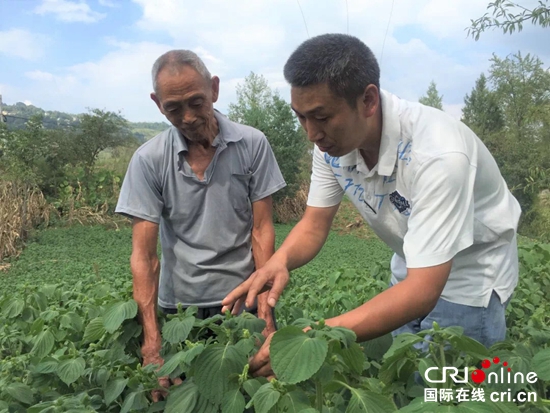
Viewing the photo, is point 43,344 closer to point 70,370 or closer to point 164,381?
point 70,370

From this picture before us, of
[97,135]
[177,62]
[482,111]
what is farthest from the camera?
[482,111]

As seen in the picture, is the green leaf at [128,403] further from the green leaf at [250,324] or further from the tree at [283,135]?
the tree at [283,135]

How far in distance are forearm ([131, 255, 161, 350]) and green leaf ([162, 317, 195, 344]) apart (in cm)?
28

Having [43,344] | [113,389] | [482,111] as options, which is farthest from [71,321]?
[482,111]

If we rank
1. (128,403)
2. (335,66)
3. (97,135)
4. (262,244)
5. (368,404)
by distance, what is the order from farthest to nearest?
(97,135) < (262,244) < (335,66) < (128,403) < (368,404)

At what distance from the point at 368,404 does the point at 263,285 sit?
675 millimetres

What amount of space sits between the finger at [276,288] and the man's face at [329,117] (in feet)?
1.36

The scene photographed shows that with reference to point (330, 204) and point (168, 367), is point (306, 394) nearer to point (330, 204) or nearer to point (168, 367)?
point (168, 367)

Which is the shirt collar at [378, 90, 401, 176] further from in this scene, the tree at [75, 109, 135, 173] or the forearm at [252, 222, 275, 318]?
the tree at [75, 109, 135, 173]

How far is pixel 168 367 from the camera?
1295 millimetres

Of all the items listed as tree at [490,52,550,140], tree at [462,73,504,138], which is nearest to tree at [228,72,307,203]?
tree at [490,52,550,140]

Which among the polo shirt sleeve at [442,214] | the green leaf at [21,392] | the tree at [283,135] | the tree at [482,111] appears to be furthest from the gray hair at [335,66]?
the tree at [482,111]

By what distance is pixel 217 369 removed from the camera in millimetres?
1257

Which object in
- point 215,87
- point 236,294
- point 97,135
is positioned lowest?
point 236,294
